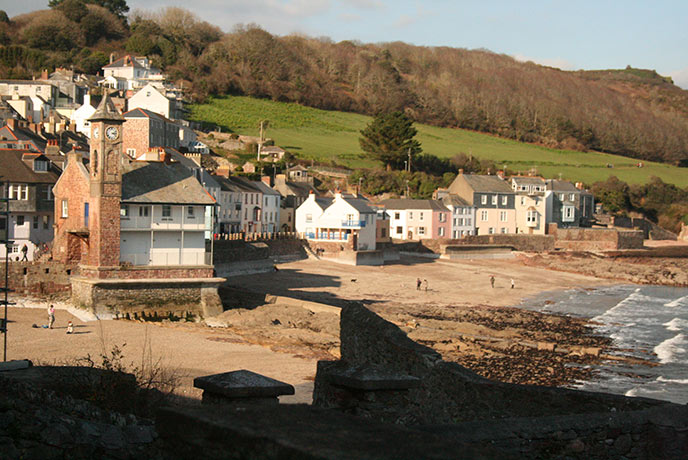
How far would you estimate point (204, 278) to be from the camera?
33875mm

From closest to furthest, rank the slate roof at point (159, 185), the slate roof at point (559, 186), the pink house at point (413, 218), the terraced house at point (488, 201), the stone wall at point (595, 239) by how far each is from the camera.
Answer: the slate roof at point (159, 185)
the pink house at point (413, 218)
the stone wall at point (595, 239)
the terraced house at point (488, 201)
the slate roof at point (559, 186)

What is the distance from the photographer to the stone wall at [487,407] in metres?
7.49

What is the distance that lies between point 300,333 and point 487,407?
18.2 metres

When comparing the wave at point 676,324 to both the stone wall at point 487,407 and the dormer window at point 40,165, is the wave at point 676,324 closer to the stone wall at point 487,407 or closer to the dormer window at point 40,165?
the stone wall at point 487,407

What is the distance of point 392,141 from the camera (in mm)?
96438

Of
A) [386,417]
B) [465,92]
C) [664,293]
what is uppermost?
[465,92]

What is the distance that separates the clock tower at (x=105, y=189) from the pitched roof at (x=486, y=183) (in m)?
56.7

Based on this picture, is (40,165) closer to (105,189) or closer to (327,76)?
(105,189)

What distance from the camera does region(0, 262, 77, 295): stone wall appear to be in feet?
107

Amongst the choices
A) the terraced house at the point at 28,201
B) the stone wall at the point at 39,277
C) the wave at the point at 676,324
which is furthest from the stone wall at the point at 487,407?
the terraced house at the point at 28,201

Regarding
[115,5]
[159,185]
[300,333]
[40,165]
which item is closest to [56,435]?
[300,333]

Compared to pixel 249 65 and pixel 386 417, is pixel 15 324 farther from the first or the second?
pixel 249 65

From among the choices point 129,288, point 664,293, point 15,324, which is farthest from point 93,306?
point 664,293

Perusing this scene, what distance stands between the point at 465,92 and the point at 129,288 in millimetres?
140457
